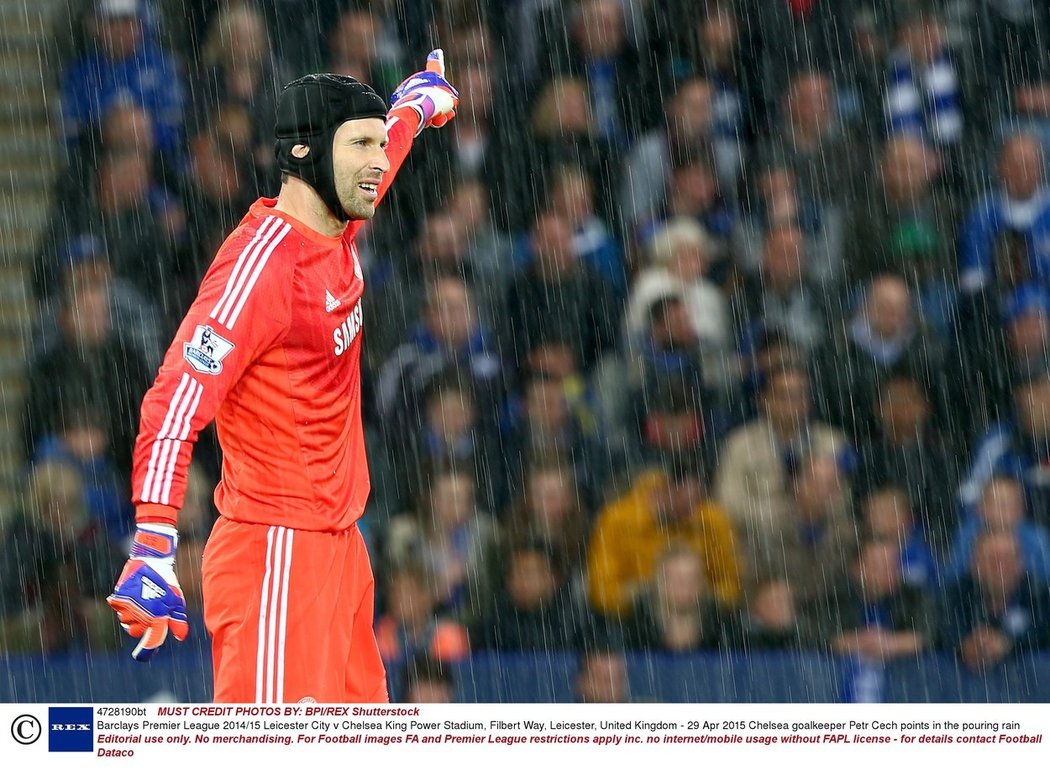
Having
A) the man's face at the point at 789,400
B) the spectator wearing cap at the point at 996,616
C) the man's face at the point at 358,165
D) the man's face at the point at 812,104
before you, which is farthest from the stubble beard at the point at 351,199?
the man's face at the point at 812,104

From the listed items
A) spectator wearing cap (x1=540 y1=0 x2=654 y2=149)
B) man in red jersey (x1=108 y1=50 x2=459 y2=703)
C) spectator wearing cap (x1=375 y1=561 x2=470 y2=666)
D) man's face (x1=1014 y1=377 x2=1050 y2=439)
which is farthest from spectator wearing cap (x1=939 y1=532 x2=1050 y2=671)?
spectator wearing cap (x1=540 y1=0 x2=654 y2=149)

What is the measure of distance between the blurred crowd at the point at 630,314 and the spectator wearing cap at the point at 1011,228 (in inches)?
0.5

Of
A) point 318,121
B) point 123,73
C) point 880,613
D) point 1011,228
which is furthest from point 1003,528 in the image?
point 123,73

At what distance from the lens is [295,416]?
5.14 metres

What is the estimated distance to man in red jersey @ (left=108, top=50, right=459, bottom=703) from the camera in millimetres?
5023

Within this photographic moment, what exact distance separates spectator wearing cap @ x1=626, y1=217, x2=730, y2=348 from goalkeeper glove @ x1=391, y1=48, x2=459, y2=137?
1250 mm

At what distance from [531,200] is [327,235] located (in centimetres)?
252

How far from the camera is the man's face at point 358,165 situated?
17.0ft

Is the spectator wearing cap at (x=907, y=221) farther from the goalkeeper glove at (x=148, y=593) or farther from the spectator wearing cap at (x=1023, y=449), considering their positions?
the goalkeeper glove at (x=148, y=593)

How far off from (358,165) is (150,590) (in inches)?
50.9
